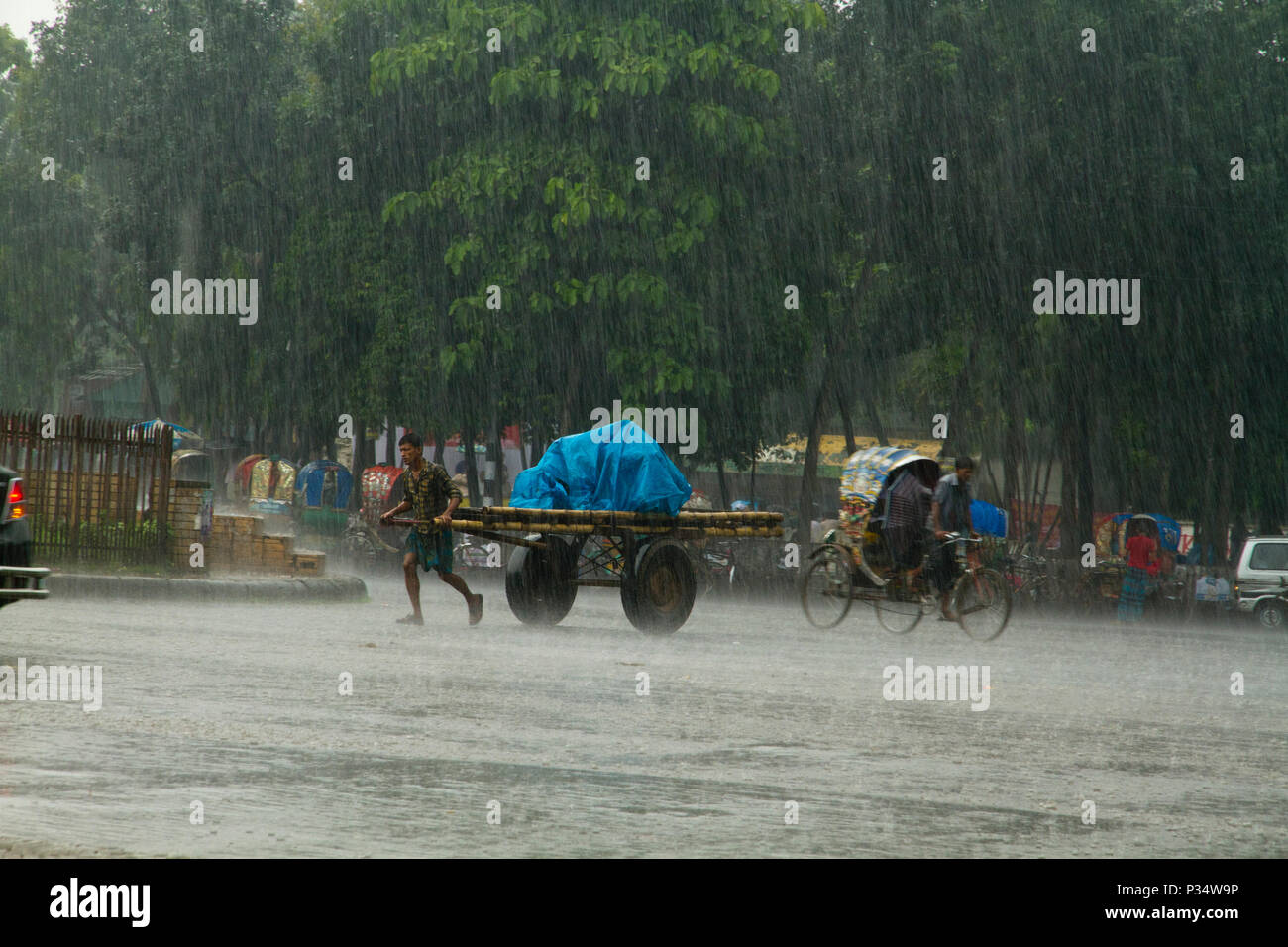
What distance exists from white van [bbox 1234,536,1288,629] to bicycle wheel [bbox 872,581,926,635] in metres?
12.5

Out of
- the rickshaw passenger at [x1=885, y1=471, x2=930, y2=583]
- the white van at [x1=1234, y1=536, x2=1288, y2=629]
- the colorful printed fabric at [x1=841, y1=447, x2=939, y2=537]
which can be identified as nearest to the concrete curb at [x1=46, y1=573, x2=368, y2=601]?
the colorful printed fabric at [x1=841, y1=447, x2=939, y2=537]

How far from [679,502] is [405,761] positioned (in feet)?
32.0

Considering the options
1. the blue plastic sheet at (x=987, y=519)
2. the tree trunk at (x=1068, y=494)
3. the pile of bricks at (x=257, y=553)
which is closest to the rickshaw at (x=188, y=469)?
the pile of bricks at (x=257, y=553)

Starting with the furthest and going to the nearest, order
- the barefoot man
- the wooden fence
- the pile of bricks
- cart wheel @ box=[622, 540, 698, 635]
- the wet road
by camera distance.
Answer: the pile of bricks < the wooden fence < cart wheel @ box=[622, 540, 698, 635] < the barefoot man < the wet road

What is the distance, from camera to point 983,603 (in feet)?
57.7

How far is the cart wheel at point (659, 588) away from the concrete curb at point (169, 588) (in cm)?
465

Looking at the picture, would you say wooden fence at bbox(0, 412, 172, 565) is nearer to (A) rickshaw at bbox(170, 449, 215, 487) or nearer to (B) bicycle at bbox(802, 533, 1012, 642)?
(A) rickshaw at bbox(170, 449, 215, 487)

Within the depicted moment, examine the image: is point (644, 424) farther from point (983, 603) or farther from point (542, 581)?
point (983, 603)

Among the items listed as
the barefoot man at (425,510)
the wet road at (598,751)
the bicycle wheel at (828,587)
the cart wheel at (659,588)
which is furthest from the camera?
the bicycle wheel at (828,587)

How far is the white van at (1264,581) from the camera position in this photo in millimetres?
28984

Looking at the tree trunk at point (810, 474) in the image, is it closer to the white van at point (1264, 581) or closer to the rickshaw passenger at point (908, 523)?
the white van at point (1264, 581)

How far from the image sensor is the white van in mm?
28984

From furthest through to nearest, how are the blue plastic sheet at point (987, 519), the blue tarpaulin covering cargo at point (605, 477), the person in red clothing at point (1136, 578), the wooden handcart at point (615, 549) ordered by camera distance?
the person in red clothing at point (1136, 578) → the blue plastic sheet at point (987, 519) → the blue tarpaulin covering cargo at point (605, 477) → the wooden handcart at point (615, 549)

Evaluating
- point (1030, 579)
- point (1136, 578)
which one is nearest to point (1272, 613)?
point (1136, 578)
